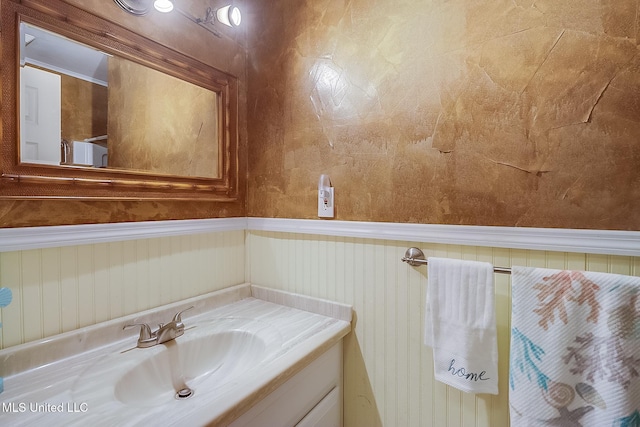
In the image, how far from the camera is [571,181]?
83 cm

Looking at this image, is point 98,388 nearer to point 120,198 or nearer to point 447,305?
point 120,198

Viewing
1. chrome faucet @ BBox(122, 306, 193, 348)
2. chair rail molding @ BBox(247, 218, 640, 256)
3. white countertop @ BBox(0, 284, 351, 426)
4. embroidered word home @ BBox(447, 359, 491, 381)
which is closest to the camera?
white countertop @ BBox(0, 284, 351, 426)

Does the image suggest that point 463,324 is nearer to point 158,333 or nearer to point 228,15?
point 158,333

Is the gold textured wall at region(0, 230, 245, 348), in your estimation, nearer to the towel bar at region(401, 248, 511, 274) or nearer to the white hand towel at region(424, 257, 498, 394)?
the towel bar at region(401, 248, 511, 274)

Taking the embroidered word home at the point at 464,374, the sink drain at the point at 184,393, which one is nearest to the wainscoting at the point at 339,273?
the embroidered word home at the point at 464,374

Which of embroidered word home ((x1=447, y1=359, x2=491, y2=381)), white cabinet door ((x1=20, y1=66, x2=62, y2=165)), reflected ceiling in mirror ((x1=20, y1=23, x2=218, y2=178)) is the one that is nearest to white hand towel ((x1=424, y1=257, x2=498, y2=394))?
embroidered word home ((x1=447, y1=359, x2=491, y2=381))

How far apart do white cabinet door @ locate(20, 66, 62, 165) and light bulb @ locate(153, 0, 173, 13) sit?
0.43 metres

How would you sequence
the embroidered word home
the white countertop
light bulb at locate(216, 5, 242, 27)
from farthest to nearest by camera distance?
light bulb at locate(216, 5, 242, 27)
the embroidered word home
the white countertop

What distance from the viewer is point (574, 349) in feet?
2.45

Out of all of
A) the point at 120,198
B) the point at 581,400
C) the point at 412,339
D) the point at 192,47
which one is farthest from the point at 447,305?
the point at 192,47

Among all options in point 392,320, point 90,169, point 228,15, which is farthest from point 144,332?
point 228,15

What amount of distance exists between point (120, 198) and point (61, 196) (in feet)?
0.52

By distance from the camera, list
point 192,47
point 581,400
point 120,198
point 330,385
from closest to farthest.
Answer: point 581,400 < point 120,198 < point 330,385 < point 192,47

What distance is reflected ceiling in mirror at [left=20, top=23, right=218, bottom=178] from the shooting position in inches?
33.6
